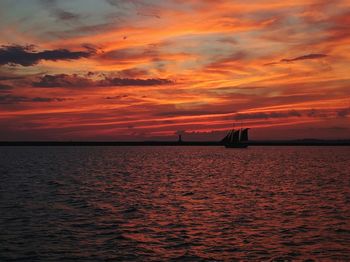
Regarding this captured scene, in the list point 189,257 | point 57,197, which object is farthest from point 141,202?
point 189,257

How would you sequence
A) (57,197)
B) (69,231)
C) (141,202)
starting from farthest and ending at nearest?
(57,197), (141,202), (69,231)

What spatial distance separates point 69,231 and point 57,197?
1719cm

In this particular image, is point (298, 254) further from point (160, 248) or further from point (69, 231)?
point (69, 231)

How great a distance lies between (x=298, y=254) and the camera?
22.0 metres

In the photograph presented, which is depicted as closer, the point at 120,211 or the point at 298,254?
the point at 298,254

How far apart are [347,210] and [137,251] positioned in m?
19.8

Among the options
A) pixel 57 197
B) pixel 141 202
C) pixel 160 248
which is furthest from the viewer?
pixel 57 197

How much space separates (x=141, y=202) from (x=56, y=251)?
18.2 metres

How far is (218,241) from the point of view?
2464 cm

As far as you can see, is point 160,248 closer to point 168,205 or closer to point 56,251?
point 56,251

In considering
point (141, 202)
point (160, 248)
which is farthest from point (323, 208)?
point (160, 248)

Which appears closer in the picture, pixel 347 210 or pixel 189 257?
pixel 189 257

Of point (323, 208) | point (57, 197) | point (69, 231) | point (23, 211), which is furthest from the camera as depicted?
point (57, 197)

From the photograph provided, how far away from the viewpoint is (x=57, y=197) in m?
43.5
